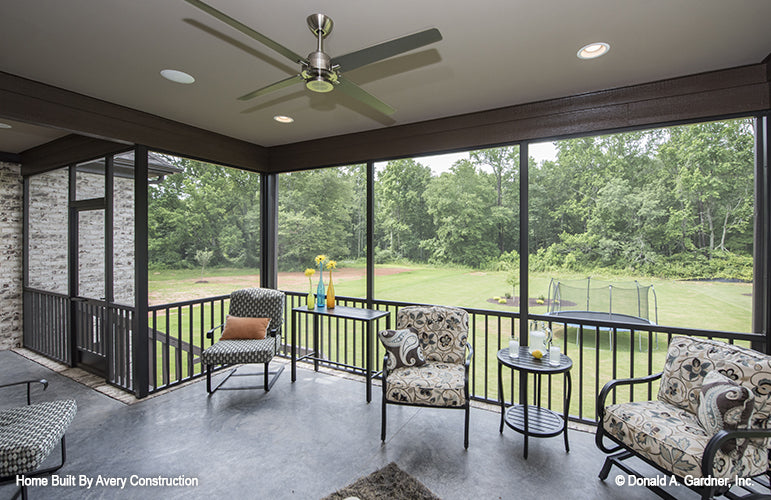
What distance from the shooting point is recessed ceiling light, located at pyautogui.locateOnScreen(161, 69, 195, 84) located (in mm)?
2522

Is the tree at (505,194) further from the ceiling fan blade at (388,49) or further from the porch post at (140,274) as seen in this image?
the porch post at (140,274)

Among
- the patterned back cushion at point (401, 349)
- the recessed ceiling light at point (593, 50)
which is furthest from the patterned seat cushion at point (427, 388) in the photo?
the recessed ceiling light at point (593, 50)

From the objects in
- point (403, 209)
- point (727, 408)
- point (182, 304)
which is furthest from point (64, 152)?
point (727, 408)

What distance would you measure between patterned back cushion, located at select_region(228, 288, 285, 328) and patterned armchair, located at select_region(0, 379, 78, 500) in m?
→ 1.75

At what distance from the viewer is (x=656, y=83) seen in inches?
104

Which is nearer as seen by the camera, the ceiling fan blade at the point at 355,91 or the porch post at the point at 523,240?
the ceiling fan blade at the point at 355,91

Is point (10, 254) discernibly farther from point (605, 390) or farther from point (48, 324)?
point (605, 390)

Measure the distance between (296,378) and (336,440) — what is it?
1440 mm

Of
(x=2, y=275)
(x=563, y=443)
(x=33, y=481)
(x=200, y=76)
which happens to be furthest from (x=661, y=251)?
(x=2, y=275)

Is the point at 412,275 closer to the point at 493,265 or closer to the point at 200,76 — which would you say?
the point at 493,265

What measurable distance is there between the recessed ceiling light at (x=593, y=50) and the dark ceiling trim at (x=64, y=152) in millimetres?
4047

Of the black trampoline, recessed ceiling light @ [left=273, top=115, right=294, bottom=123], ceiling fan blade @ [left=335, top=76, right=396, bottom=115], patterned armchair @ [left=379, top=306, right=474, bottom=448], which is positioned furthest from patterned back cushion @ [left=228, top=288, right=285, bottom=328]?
the black trampoline

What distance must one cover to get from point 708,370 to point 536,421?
119 cm

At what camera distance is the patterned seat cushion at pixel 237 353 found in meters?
3.34
